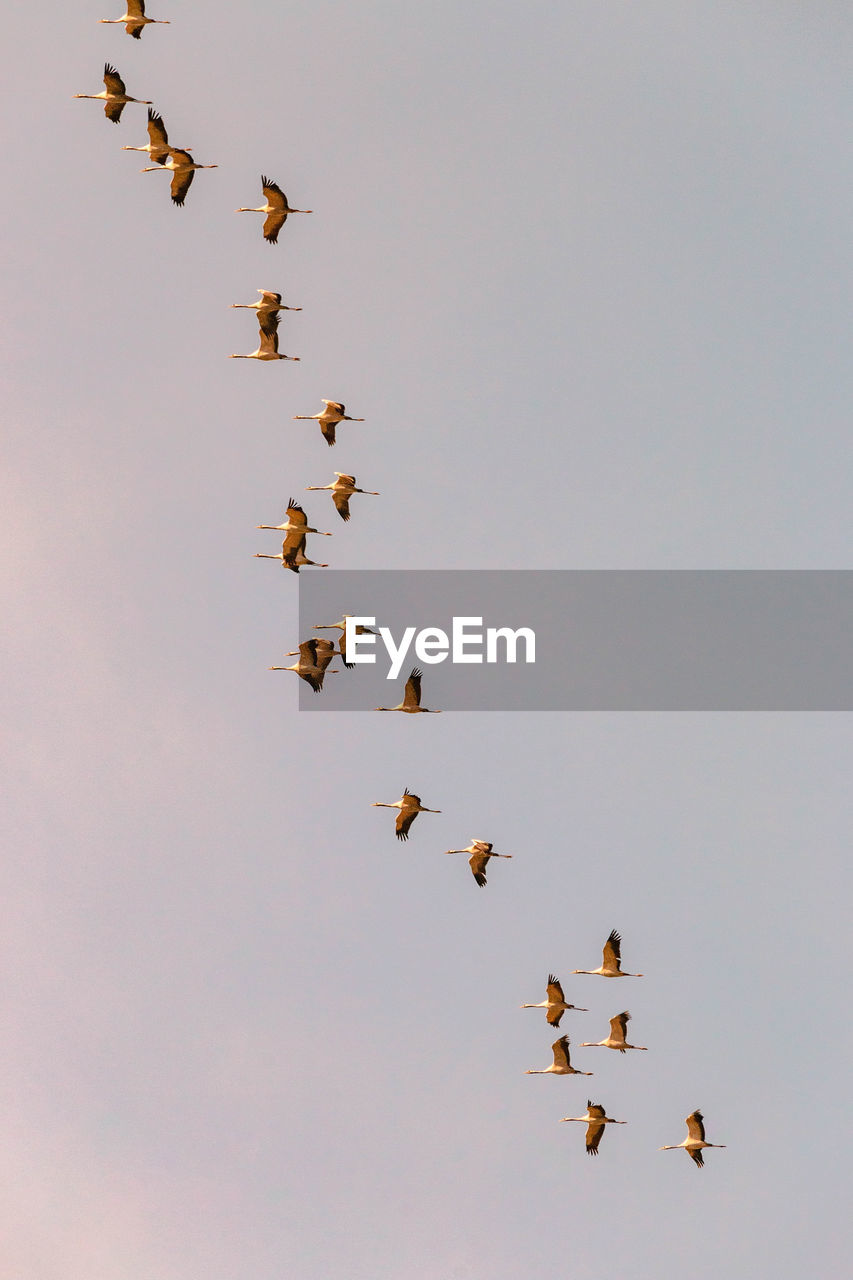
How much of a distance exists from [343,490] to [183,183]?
→ 37.0ft

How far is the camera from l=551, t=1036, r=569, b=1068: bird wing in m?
78.7

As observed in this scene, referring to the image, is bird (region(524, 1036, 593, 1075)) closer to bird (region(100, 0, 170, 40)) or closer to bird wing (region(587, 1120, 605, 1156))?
bird wing (region(587, 1120, 605, 1156))

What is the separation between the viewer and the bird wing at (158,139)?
70.8 m

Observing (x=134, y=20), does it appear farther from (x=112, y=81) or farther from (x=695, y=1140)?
(x=695, y=1140)

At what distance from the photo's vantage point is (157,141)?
234 feet

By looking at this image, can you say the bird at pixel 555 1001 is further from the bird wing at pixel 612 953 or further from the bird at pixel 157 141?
the bird at pixel 157 141

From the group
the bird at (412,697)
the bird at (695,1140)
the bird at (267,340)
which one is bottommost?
the bird at (695,1140)

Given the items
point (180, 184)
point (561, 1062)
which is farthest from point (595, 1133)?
point (180, 184)

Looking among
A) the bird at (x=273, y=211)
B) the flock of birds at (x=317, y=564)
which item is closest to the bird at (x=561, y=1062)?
the flock of birds at (x=317, y=564)

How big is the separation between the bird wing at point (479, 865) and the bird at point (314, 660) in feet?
25.7

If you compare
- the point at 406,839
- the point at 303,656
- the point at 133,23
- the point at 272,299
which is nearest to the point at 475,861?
the point at 406,839

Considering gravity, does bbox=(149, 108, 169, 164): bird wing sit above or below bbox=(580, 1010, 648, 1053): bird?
above

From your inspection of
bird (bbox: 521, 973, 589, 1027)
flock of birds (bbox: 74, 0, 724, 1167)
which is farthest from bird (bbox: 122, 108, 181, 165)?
bird (bbox: 521, 973, 589, 1027)

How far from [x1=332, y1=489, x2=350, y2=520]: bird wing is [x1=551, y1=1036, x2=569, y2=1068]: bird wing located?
1938 centimetres
